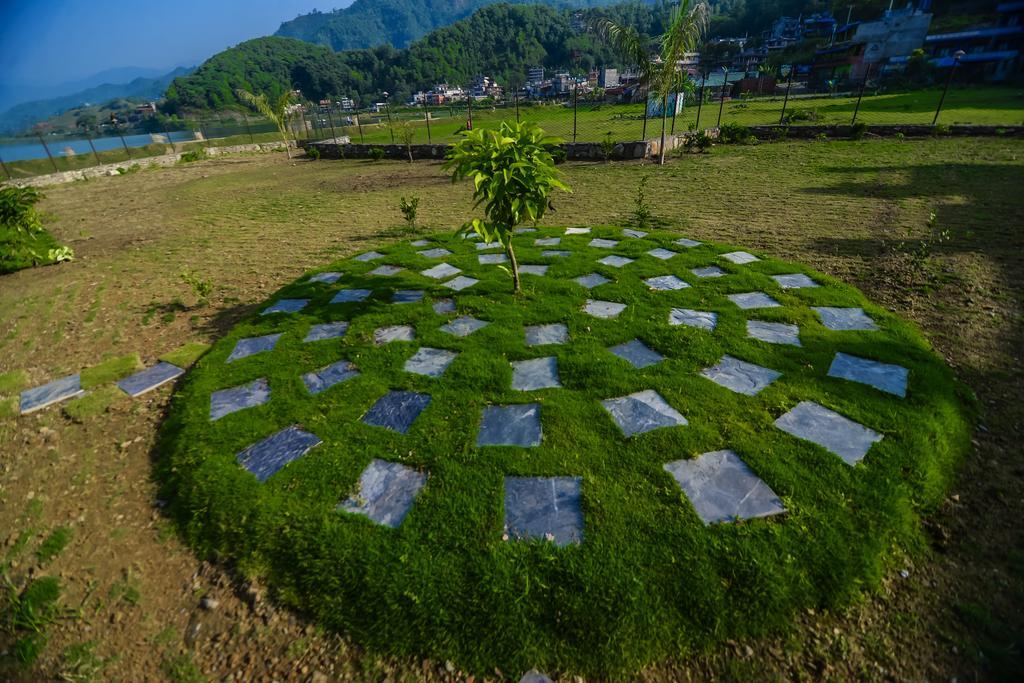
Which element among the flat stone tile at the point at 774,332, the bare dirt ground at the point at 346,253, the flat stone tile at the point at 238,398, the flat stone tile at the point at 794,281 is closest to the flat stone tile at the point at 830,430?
the bare dirt ground at the point at 346,253

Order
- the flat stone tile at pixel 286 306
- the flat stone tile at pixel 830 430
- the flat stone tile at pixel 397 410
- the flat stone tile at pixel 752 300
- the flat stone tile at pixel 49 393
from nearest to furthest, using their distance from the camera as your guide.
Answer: the flat stone tile at pixel 830 430, the flat stone tile at pixel 397 410, the flat stone tile at pixel 49 393, the flat stone tile at pixel 752 300, the flat stone tile at pixel 286 306

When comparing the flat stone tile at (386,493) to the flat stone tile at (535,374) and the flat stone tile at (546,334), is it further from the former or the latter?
the flat stone tile at (546,334)

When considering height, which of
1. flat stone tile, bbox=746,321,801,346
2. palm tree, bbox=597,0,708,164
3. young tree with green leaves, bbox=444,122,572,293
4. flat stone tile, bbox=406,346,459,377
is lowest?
flat stone tile, bbox=406,346,459,377

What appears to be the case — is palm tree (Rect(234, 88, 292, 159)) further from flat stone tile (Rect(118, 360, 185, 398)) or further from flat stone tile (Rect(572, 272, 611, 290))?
flat stone tile (Rect(572, 272, 611, 290))

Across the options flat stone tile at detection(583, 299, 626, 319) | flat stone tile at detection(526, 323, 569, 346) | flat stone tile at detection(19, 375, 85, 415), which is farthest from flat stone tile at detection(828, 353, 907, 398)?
flat stone tile at detection(19, 375, 85, 415)

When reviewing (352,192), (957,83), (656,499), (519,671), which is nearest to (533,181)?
(656,499)
